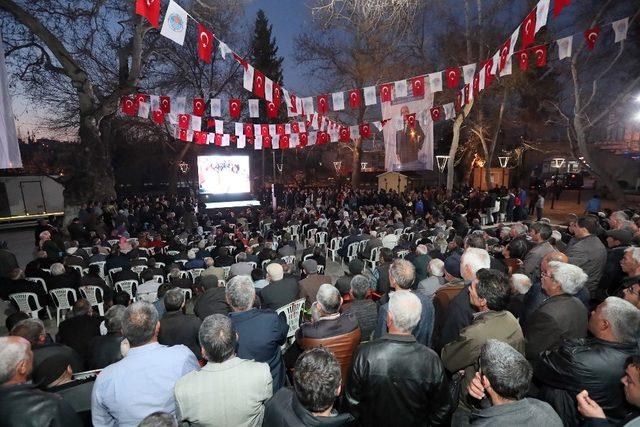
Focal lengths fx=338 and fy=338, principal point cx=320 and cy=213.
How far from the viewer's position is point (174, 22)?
6.33 metres

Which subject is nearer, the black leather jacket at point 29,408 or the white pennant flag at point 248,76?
the black leather jacket at point 29,408

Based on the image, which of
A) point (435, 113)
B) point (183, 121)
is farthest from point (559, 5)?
point (183, 121)

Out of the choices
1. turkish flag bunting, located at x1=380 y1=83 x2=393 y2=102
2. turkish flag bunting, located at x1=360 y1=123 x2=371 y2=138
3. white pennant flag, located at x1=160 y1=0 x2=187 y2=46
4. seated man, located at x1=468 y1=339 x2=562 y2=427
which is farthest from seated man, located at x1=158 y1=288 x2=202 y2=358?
turkish flag bunting, located at x1=360 y1=123 x2=371 y2=138

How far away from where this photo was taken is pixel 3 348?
1.93m

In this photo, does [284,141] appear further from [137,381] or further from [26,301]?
[137,381]

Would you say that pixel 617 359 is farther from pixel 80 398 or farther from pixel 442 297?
pixel 80 398

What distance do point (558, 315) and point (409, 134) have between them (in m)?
16.8

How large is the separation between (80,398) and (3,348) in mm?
583

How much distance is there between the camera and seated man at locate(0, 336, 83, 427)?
1.71 m

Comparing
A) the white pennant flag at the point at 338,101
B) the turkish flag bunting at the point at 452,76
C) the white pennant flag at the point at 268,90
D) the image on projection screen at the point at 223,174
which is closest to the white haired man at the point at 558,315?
the white pennant flag at the point at 268,90

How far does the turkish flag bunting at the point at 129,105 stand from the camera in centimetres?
1221

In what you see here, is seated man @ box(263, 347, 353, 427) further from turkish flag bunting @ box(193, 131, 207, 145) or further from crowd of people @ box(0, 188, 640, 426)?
turkish flag bunting @ box(193, 131, 207, 145)

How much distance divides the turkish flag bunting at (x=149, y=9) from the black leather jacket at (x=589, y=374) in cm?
686

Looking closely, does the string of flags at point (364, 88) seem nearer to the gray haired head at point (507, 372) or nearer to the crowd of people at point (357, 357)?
the crowd of people at point (357, 357)
